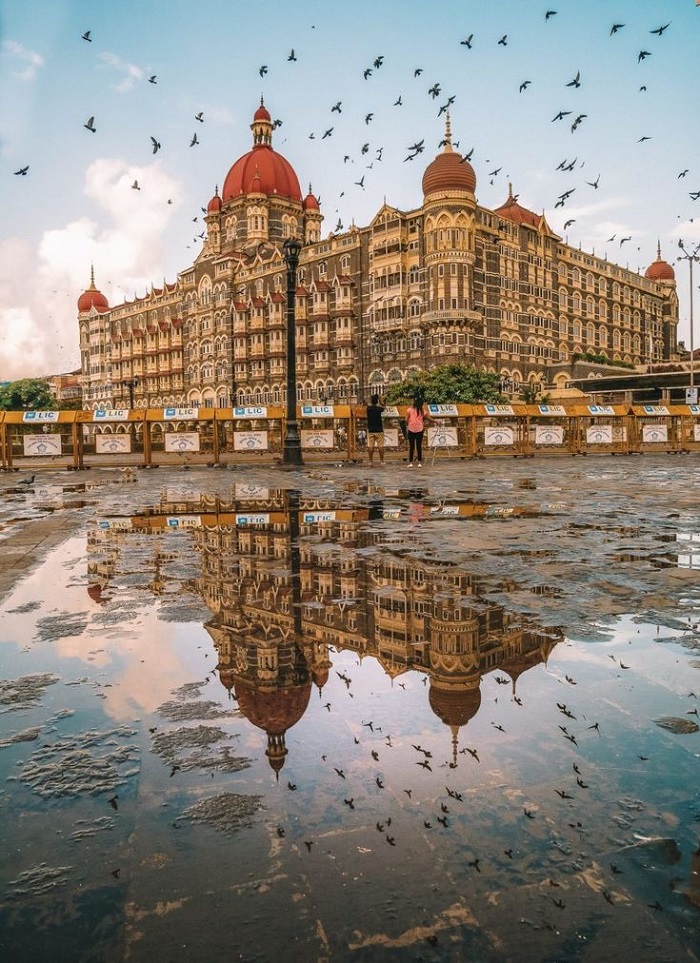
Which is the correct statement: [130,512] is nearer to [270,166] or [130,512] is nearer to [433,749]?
[433,749]

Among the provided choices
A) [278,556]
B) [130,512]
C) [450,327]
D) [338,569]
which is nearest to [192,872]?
[338,569]

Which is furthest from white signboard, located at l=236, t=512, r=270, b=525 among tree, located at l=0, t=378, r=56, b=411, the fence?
tree, located at l=0, t=378, r=56, b=411

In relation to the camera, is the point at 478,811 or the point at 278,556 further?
the point at 278,556

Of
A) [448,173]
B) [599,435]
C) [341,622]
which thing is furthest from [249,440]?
[448,173]

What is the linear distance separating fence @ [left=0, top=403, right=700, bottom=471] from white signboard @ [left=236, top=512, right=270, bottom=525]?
38.8 ft

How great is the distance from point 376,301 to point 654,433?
34089mm

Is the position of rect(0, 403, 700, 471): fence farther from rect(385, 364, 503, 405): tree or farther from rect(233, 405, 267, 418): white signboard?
rect(385, 364, 503, 405): tree

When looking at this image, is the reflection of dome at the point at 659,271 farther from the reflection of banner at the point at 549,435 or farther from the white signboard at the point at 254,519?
the white signboard at the point at 254,519

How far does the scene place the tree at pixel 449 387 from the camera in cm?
4697

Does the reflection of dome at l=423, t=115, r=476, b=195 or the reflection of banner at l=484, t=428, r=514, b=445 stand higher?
the reflection of dome at l=423, t=115, r=476, b=195

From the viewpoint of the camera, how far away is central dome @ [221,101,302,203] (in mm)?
74000

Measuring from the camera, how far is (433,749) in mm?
2412

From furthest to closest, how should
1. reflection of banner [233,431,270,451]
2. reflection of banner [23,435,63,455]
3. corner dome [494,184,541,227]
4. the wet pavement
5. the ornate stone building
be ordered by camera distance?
corner dome [494,184,541,227] → the ornate stone building → reflection of banner [233,431,270,451] → reflection of banner [23,435,63,455] → the wet pavement

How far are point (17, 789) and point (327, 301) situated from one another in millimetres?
60335
